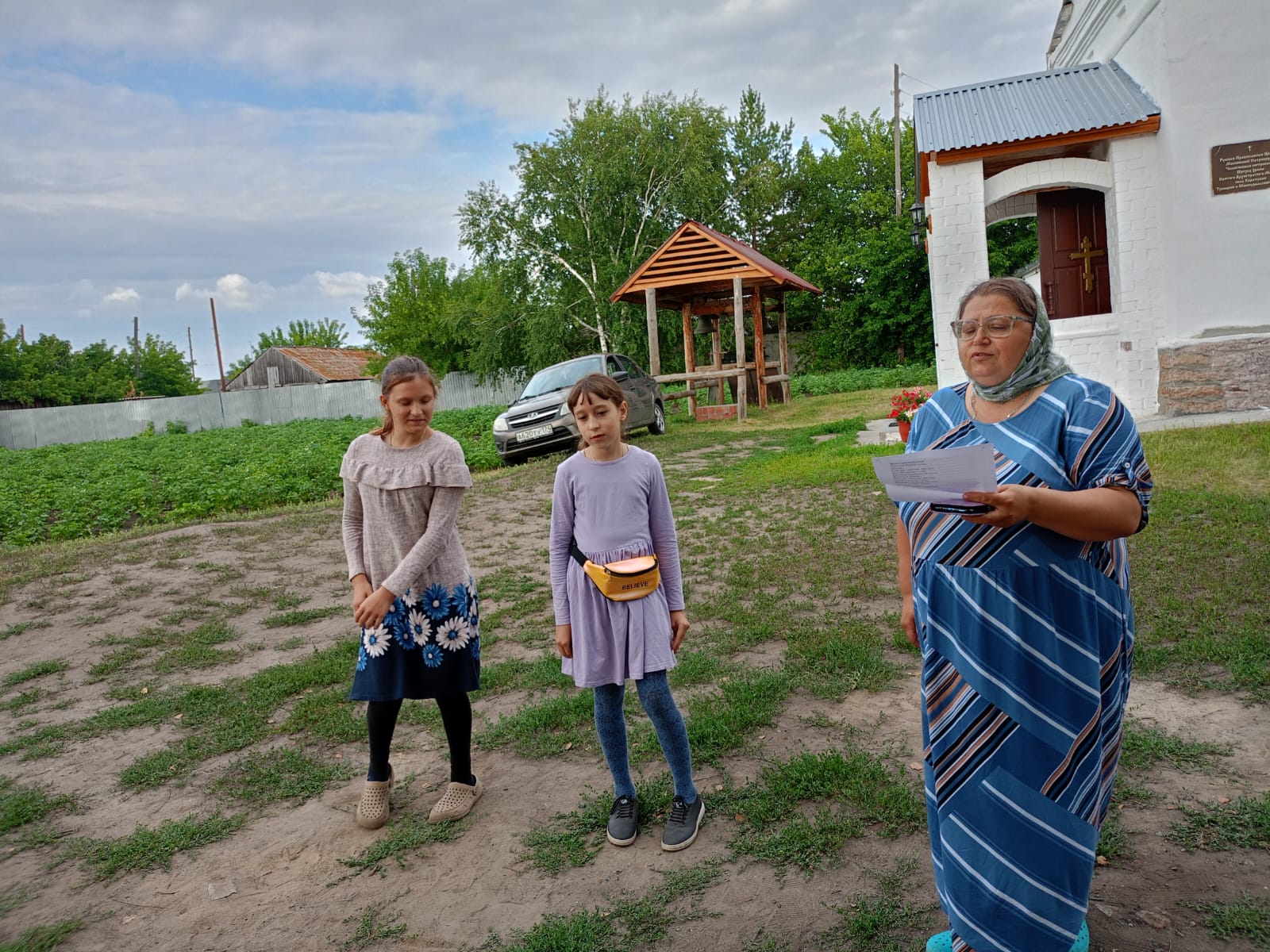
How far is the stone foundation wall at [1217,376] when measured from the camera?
33.4ft

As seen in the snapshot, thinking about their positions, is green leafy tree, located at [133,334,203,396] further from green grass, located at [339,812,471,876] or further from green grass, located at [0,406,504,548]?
green grass, located at [339,812,471,876]

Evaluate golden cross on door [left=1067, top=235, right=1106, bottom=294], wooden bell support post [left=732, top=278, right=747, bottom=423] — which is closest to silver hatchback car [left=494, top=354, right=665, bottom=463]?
wooden bell support post [left=732, top=278, right=747, bottom=423]

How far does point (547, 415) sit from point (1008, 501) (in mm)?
12488

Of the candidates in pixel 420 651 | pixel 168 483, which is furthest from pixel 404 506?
pixel 168 483

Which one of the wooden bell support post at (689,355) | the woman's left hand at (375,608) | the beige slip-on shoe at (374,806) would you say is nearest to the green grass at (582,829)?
the beige slip-on shoe at (374,806)

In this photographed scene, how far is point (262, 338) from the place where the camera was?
267ft

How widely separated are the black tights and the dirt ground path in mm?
194

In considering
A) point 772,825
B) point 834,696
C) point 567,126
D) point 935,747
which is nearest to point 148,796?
point 772,825

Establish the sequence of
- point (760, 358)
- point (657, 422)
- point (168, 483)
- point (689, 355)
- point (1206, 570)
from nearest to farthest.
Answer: point (1206, 570)
point (168, 483)
point (657, 422)
point (689, 355)
point (760, 358)

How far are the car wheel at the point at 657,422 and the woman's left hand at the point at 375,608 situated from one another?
13.6m

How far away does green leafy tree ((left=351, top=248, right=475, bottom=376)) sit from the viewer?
36969mm

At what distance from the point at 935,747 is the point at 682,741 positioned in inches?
47.5

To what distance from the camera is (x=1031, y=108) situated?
11469 millimetres

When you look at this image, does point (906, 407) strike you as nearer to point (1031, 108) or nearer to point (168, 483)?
point (1031, 108)
